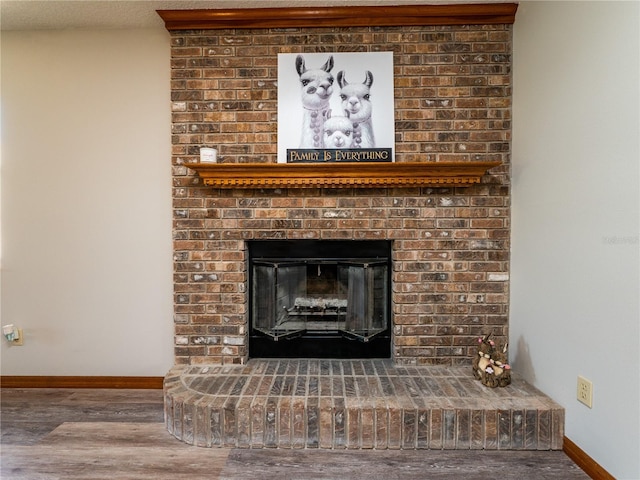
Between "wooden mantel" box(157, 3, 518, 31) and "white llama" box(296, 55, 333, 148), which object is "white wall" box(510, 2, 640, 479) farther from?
"white llama" box(296, 55, 333, 148)

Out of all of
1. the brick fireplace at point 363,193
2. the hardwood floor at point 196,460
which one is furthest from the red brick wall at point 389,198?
the hardwood floor at point 196,460

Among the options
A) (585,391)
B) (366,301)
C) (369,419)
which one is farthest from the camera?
(366,301)

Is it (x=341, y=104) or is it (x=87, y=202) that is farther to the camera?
(x=87, y=202)

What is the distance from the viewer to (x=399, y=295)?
2029 millimetres

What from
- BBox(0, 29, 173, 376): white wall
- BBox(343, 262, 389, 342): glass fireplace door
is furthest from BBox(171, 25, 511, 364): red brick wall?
BBox(0, 29, 173, 376): white wall

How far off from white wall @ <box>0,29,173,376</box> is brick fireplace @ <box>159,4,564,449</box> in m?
0.22

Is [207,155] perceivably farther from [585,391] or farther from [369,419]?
[585,391]

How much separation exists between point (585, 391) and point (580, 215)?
0.74m

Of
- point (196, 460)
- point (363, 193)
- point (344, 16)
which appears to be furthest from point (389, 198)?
point (196, 460)

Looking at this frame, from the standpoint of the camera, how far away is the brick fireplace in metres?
1.95

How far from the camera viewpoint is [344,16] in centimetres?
194

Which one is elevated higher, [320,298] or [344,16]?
[344,16]

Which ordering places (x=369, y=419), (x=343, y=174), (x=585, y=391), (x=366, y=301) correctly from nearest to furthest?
(x=585, y=391), (x=369, y=419), (x=343, y=174), (x=366, y=301)

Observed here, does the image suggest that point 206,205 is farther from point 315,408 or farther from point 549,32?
point 549,32
